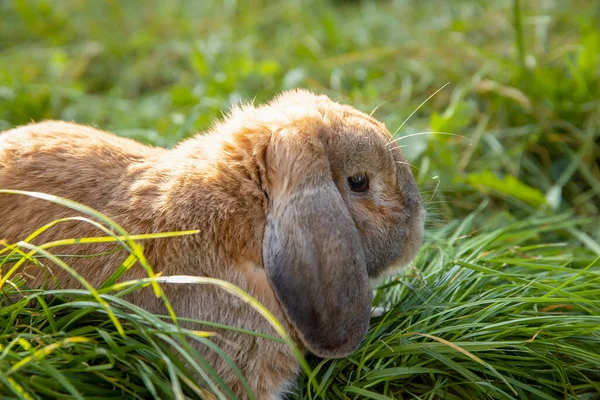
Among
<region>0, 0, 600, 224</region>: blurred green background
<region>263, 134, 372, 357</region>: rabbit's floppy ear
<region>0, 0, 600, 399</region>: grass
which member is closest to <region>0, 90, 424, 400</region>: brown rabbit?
<region>263, 134, 372, 357</region>: rabbit's floppy ear

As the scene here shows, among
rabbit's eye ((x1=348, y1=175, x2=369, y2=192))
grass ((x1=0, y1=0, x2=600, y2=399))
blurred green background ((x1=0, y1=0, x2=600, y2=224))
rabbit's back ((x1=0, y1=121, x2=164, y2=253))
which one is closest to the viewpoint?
grass ((x1=0, y1=0, x2=600, y2=399))

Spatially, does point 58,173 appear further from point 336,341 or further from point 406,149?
point 406,149

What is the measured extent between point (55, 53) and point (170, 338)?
4.48 metres

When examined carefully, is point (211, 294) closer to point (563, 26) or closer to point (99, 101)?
point (99, 101)

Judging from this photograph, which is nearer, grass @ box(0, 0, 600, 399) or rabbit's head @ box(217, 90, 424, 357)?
grass @ box(0, 0, 600, 399)

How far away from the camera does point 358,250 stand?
8.77 ft

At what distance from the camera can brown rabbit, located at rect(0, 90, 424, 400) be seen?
8.52 feet

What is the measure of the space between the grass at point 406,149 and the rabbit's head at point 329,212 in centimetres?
28

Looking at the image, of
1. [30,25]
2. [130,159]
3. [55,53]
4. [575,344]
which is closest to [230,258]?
[130,159]

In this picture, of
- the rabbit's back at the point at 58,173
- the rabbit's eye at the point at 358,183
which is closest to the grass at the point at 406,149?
the rabbit's back at the point at 58,173

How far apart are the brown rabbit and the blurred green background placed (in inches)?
30.8

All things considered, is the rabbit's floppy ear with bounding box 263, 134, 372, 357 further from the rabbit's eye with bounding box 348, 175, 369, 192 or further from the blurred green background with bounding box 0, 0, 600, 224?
the blurred green background with bounding box 0, 0, 600, 224

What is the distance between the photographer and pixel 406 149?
13.4 feet

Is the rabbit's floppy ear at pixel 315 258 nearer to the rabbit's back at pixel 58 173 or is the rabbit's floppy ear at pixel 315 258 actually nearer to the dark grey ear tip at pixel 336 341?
the dark grey ear tip at pixel 336 341
